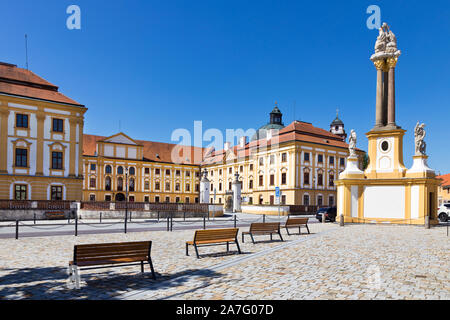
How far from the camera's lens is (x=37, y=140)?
1348 inches

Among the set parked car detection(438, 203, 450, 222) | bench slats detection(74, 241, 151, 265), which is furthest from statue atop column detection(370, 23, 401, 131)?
bench slats detection(74, 241, 151, 265)

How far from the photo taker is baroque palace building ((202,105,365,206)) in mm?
51906

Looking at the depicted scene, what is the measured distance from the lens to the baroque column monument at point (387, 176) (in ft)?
79.0

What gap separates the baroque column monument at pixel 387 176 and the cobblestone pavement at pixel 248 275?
44.1 ft

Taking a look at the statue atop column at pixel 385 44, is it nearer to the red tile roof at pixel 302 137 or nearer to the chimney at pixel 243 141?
the red tile roof at pixel 302 137

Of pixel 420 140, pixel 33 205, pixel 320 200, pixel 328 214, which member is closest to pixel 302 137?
pixel 320 200

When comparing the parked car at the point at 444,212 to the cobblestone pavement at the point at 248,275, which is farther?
the parked car at the point at 444,212

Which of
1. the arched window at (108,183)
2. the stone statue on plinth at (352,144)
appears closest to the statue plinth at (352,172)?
the stone statue on plinth at (352,144)

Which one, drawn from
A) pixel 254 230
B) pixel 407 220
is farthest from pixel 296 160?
pixel 254 230

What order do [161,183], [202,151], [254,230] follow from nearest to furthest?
[254,230] → [161,183] → [202,151]

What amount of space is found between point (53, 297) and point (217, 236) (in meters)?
Answer: 5.44

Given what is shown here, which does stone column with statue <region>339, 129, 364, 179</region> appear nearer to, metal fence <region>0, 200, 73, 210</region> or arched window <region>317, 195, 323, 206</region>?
metal fence <region>0, 200, 73, 210</region>
